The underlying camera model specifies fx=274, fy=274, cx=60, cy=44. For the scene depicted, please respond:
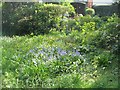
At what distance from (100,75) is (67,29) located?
2707 millimetres

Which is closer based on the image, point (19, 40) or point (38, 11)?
point (19, 40)

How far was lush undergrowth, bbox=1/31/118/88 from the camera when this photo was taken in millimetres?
2816

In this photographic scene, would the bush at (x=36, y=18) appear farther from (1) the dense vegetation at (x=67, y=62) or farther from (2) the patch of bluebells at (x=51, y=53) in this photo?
(2) the patch of bluebells at (x=51, y=53)

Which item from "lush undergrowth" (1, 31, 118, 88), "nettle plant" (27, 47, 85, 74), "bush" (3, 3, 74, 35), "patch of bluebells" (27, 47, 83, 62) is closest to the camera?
"lush undergrowth" (1, 31, 118, 88)

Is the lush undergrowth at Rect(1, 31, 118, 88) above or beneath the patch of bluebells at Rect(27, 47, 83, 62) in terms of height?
beneath

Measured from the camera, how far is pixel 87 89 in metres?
2.74

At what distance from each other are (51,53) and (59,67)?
1.36 ft

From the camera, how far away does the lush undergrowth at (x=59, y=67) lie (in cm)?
282

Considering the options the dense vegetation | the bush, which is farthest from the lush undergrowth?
the bush

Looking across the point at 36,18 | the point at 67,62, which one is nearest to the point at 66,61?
the point at 67,62

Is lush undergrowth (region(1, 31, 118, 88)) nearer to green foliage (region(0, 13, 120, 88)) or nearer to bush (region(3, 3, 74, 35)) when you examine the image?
green foliage (region(0, 13, 120, 88))

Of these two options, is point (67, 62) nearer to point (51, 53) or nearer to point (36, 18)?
point (51, 53)

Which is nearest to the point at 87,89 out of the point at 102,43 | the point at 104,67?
the point at 104,67

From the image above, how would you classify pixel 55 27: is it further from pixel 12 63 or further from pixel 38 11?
pixel 12 63
